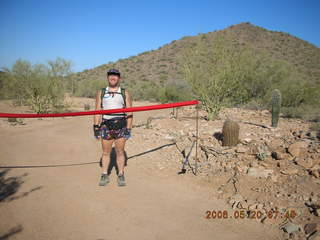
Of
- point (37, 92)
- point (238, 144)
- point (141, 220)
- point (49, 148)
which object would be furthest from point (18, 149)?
point (37, 92)

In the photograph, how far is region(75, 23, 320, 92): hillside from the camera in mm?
36175

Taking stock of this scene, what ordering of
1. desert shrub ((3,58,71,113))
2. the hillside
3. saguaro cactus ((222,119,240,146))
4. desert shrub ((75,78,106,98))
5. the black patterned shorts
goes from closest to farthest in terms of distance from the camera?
the black patterned shorts → saguaro cactus ((222,119,240,146)) → desert shrub ((3,58,71,113)) → desert shrub ((75,78,106,98)) → the hillside

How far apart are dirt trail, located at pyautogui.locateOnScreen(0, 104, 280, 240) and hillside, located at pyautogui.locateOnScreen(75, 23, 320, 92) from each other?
95.4 feet

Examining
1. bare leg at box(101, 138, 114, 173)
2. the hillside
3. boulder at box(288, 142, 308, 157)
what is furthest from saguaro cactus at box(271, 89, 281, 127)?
the hillside

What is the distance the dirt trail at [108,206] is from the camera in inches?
113

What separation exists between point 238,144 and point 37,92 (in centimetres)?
1105

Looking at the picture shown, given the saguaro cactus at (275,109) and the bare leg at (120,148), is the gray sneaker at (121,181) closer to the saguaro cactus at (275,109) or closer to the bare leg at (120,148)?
the bare leg at (120,148)

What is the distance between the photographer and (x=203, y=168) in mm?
4910

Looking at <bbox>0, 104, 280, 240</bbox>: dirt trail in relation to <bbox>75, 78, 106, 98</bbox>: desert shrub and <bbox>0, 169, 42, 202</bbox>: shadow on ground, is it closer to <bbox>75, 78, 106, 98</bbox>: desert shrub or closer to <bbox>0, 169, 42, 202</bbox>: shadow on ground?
<bbox>0, 169, 42, 202</bbox>: shadow on ground

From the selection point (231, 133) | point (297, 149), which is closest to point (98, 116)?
point (231, 133)

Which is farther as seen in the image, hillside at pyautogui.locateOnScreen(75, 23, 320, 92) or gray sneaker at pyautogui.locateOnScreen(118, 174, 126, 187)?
hillside at pyautogui.locateOnScreen(75, 23, 320, 92)

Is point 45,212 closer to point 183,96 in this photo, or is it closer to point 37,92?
point 37,92

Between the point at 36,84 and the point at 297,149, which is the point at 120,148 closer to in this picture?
the point at 297,149

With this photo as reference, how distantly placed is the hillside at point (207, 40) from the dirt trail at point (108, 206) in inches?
1144
